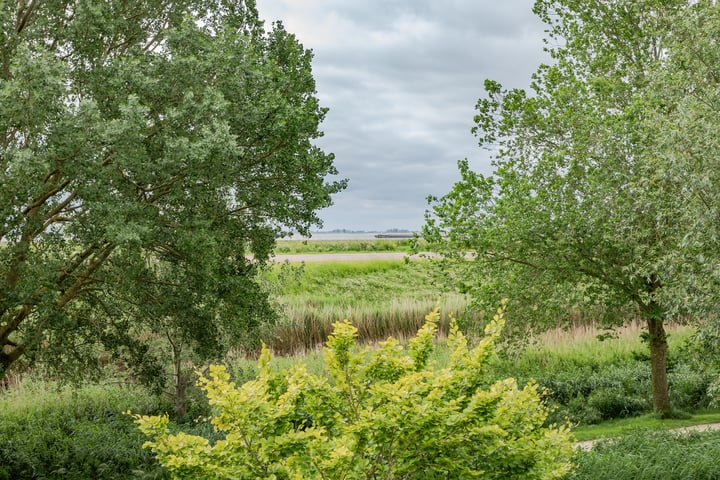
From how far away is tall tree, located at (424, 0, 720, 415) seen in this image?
12.0 m

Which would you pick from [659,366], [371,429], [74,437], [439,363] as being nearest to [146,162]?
[371,429]

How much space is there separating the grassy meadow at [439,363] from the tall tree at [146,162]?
2.14 m

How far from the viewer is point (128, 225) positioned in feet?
27.0

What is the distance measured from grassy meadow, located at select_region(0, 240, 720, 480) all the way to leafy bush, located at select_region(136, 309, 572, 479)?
73cm

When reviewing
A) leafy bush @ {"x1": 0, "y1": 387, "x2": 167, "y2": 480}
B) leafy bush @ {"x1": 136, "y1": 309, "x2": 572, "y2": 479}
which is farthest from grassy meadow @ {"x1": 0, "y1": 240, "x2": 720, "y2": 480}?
leafy bush @ {"x1": 136, "y1": 309, "x2": 572, "y2": 479}

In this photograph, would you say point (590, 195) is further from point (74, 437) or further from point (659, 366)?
point (74, 437)

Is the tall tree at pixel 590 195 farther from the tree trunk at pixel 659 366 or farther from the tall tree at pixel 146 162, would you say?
the tall tree at pixel 146 162

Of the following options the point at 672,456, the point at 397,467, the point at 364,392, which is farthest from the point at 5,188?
the point at 672,456

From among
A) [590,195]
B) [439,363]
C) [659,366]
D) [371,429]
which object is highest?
[590,195]

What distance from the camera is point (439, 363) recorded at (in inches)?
778

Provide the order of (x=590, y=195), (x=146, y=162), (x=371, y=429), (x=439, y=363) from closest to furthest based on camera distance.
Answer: (x=371, y=429) → (x=146, y=162) → (x=590, y=195) → (x=439, y=363)

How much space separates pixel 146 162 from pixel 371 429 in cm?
539

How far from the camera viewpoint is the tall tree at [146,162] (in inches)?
329

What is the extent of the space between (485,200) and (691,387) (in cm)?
830
